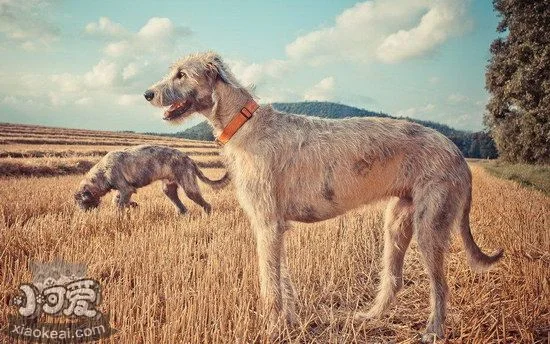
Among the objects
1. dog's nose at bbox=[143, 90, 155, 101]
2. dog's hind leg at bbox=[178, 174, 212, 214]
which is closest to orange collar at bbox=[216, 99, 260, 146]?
dog's nose at bbox=[143, 90, 155, 101]

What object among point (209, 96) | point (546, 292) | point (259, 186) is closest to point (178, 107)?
point (209, 96)

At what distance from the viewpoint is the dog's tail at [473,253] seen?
3682 millimetres

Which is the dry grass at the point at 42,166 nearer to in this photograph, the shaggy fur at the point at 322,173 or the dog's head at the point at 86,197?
the dog's head at the point at 86,197

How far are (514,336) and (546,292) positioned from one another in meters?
0.95

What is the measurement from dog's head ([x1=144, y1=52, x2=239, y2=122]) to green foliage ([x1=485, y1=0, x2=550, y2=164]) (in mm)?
20482

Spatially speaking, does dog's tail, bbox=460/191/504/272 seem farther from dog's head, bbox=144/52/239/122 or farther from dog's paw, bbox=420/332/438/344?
dog's head, bbox=144/52/239/122

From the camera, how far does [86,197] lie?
9.15 metres

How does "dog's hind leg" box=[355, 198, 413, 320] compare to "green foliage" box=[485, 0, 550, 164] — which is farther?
"green foliage" box=[485, 0, 550, 164]

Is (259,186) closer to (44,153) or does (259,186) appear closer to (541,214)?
(541,214)

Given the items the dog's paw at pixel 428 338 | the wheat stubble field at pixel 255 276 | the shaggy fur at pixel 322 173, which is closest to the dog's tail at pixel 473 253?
the shaggy fur at pixel 322 173

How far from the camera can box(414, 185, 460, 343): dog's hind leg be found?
3.45 meters

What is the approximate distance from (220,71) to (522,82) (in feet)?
71.2

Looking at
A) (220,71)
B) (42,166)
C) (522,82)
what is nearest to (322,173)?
(220,71)

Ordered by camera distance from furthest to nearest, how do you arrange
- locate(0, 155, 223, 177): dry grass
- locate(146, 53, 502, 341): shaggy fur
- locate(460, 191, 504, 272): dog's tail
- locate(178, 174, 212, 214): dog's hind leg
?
locate(0, 155, 223, 177): dry grass → locate(178, 174, 212, 214): dog's hind leg → locate(460, 191, 504, 272): dog's tail → locate(146, 53, 502, 341): shaggy fur
